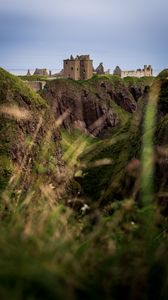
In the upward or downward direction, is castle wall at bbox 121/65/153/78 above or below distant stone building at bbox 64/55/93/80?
below

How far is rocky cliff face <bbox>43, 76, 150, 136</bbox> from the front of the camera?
535ft

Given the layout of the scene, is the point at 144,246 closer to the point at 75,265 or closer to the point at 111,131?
the point at 75,265

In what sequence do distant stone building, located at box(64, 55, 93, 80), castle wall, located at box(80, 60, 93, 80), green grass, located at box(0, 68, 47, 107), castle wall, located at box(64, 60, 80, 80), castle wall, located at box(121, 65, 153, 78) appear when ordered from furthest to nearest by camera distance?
castle wall, located at box(121, 65, 153, 78), castle wall, located at box(80, 60, 93, 80), castle wall, located at box(64, 60, 80, 80), distant stone building, located at box(64, 55, 93, 80), green grass, located at box(0, 68, 47, 107)

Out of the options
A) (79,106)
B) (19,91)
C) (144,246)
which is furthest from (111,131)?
(144,246)

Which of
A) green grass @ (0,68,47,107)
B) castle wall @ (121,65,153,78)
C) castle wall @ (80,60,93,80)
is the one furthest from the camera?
castle wall @ (121,65,153,78)

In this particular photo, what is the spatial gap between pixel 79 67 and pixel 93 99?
39.8ft

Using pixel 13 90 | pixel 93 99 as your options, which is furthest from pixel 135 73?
pixel 13 90

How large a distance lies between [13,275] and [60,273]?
332mm

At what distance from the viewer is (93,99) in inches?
6796

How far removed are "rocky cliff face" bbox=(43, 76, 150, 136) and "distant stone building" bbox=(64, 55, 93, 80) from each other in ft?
9.89

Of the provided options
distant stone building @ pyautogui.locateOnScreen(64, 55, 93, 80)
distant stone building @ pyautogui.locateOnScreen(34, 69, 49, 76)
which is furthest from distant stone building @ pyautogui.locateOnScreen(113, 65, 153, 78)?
distant stone building @ pyautogui.locateOnScreen(34, 69, 49, 76)

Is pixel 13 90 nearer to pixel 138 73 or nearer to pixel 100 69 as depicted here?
pixel 100 69

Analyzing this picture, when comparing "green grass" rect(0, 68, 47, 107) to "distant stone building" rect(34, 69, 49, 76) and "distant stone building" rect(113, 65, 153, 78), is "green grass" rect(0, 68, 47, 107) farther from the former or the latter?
"distant stone building" rect(113, 65, 153, 78)

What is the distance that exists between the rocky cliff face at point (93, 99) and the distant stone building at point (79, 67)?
9.89 feet
